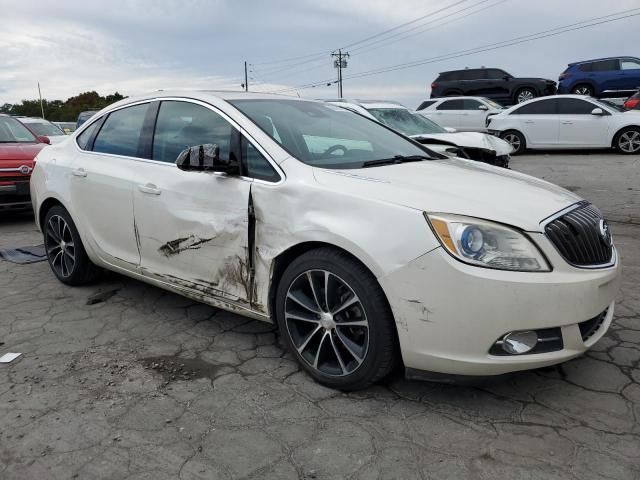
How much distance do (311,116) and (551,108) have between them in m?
12.3

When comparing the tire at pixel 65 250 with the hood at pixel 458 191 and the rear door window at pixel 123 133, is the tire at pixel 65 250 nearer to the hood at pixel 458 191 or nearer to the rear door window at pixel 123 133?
the rear door window at pixel 123 133

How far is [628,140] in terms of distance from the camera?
1367 cm

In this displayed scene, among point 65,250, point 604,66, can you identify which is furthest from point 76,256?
point 604,66

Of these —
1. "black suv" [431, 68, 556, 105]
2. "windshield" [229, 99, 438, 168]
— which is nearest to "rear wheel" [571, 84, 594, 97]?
"black suv" [431, 68, 556, 105]

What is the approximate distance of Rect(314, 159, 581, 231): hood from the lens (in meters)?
2.61

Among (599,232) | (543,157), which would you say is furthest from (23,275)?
(543,157)

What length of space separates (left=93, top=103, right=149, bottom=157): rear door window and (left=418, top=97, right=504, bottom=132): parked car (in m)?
13.6

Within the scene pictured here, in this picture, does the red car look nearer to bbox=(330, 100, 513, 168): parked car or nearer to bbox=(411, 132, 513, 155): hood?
bbox=(330, 100, 513, 168): parked car

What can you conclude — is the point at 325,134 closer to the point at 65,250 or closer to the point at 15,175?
the point at 65,250

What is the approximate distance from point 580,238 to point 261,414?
177 cm

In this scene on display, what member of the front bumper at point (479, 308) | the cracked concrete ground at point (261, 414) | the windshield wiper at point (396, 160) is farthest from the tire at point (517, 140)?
the front bumper at point (479, 308)

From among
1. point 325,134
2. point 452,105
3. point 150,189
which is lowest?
point 150,189

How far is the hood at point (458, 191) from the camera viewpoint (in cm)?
261

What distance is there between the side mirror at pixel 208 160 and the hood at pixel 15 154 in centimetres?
562
